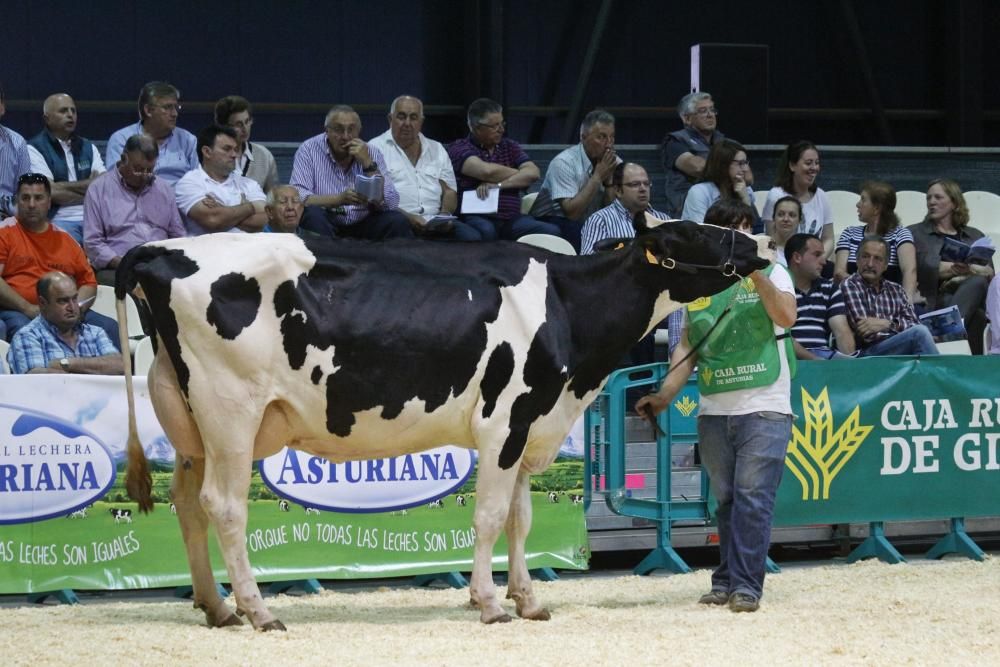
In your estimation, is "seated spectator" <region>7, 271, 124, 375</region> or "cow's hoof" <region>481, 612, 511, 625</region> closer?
"cow's hoof" <region>481, 612, 511, 625</region>

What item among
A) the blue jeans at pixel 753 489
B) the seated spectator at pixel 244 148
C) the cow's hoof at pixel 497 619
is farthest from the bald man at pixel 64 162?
the blue jeans at pixel 753 489

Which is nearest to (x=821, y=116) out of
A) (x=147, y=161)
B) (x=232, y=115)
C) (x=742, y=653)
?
(x=232, y=115)

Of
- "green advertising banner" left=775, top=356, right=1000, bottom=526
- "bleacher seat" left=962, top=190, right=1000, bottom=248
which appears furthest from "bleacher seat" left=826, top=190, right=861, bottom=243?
"green advertising banner" left=775, top=356, right=1000, bottom=526

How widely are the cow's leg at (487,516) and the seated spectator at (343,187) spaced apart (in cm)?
404

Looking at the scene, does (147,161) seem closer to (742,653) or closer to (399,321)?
(399,321)

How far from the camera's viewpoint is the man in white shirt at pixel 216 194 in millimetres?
10062

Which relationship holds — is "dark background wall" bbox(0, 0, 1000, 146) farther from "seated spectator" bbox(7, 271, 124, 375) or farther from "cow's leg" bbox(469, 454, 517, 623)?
"cow's leg" bbox(469, 454, 517, 623)

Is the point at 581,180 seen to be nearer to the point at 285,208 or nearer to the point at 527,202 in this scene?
the point at 527,202

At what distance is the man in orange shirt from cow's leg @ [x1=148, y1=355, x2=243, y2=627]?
3179mm

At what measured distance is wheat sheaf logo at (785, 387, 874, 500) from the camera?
29.1ft

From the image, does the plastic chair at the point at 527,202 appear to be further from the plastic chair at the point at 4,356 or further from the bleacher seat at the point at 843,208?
the plastic chair at the point at 4,356

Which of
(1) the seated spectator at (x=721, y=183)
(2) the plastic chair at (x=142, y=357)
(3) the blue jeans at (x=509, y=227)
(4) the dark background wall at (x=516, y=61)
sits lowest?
(2) the plastic chair at (x=142, y=357)

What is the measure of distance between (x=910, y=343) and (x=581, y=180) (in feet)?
9.91

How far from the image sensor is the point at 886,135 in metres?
16.9
